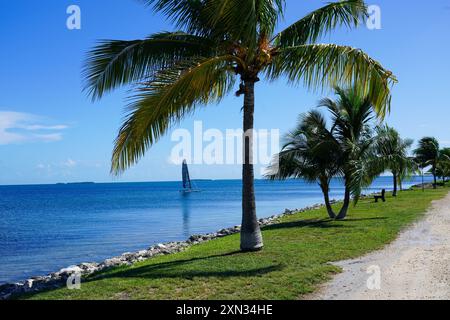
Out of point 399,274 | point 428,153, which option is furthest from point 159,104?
point 428,153

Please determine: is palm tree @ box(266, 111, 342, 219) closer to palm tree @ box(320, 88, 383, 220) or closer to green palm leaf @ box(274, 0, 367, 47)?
palm tree @ box(320, 88, 383, 220)

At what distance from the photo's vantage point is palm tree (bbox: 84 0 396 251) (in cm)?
866

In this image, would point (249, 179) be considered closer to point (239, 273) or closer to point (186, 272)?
point (239, 273)

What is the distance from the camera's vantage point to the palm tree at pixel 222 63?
8.66m

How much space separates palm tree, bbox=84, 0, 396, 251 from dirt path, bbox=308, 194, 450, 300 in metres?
2.94

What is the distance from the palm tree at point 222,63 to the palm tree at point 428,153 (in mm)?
50050

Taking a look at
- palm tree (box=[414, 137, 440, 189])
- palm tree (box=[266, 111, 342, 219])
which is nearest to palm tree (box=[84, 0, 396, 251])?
palm tree (box=[266, 111, 342, 219])

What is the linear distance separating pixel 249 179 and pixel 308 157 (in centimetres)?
804

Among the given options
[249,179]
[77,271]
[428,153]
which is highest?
[428,153]

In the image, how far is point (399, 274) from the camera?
8148 millimetres

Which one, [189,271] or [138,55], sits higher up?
[138,55]

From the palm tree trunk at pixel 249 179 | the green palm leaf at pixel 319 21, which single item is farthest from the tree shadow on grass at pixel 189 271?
the green palm leaf at pixel 319 21

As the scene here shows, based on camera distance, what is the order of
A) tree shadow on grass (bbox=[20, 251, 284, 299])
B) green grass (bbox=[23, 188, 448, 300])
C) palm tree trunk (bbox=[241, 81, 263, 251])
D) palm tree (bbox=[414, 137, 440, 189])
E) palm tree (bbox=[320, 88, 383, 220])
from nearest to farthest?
green grass (bbox=[23, 188, 448, 300])
tree shadow on grass (bbox=[20, 251, 284, 299])
palm tree trunk (bbox=[241, 81, 263, 251])
palm tree (bbox=[320, 88, 383, 220])
palm tree (bbox=[414, 137, 440, 189])

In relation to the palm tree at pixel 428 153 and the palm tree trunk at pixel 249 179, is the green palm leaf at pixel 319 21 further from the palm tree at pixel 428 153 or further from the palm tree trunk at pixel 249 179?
the palm tree at pixel 428 153
